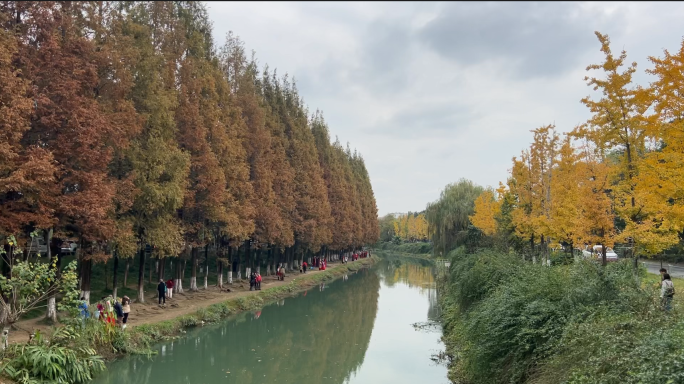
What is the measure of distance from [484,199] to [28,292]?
33.9 m

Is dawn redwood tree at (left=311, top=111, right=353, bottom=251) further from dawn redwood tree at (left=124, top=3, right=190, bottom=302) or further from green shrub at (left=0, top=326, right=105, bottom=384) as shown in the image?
green shrub at (left=0, top=326, right=105, bottom=384)

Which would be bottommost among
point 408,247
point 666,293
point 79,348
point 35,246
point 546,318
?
point 79,348

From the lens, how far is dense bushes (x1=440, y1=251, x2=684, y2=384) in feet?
19.0

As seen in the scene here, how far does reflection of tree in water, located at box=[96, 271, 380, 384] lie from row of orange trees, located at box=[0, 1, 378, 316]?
4427 mm

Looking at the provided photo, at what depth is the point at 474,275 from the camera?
1655cm

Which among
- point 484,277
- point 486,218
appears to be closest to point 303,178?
point 486,218

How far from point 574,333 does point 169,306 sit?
17772 mm

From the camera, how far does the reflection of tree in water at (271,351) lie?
1311 centimetres

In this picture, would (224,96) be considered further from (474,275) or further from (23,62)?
(474,275)

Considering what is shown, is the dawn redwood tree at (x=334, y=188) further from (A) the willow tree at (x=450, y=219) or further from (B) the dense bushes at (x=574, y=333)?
(B) the dense bushes at (x=574, y=333)

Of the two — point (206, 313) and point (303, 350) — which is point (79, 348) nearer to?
point (303, 350)

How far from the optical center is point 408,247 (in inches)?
3861

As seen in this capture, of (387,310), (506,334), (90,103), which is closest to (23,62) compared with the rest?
(90,103)

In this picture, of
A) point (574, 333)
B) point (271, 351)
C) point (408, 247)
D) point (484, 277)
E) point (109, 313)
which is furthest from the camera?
point (408, 247)
